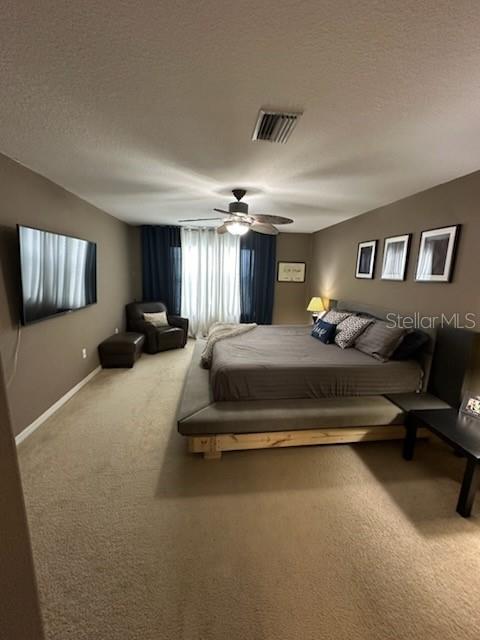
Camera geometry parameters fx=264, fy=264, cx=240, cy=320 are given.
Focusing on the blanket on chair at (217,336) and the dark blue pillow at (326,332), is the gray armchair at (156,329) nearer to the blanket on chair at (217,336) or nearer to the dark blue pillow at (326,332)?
the blanket on chair at (217,336)

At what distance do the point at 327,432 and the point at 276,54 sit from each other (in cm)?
254

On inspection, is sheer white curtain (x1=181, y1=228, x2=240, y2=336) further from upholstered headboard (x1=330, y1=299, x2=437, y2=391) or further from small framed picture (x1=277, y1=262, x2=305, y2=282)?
upholstered headboard (x1=330, y1=299, x2=437, y2=391)

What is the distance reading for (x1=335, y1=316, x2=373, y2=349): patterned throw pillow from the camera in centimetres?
321

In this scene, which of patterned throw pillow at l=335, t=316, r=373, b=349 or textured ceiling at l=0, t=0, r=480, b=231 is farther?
patterned throw pillow at l=335, t=316, r=373, b=349

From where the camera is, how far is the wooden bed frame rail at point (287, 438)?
2184mm

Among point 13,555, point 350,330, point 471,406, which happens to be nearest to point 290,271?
point 350,330

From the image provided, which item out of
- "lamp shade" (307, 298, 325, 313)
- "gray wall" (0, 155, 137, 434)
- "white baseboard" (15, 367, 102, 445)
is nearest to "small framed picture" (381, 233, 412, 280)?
"lamp shade" (307, 298, 325, 313)

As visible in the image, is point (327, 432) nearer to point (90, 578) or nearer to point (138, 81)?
point (90, 578)

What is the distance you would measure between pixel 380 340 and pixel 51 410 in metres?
3.61

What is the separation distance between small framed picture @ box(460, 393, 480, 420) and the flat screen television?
3803mm

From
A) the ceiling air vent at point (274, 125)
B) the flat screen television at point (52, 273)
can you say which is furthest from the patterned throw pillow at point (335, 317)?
the flat screen television at point (52, 273)

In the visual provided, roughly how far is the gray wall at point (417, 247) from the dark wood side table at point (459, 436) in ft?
1.56

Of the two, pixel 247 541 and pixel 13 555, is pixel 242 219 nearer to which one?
pixel 247 541

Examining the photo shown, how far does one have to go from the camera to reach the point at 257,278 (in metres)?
5.83
